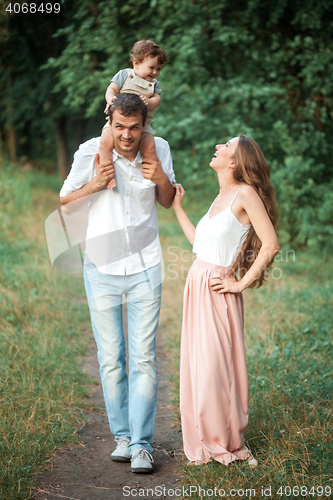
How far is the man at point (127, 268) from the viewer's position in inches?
117

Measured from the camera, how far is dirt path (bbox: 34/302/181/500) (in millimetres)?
2768

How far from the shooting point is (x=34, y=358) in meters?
4.32

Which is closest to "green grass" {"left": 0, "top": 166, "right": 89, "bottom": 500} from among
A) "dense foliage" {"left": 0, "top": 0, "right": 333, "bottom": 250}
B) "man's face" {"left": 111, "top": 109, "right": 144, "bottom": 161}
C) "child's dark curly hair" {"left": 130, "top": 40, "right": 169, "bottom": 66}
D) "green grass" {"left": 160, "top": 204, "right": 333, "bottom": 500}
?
"green grass" {"left": 160, "top": 204, "right": 333, "bottom": 500}

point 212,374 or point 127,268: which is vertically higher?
point 127,268

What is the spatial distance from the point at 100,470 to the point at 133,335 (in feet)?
2.73

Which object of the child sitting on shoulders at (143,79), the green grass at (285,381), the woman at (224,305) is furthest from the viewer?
the child sitting on shoulders at (143,79)

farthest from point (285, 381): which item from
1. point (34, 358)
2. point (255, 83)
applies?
point (255, 83)

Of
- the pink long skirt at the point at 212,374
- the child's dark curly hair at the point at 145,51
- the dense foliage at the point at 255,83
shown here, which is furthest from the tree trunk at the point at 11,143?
the pink long skirt at the point at 212,374

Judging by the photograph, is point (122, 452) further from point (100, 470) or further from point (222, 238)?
point (222, 238)

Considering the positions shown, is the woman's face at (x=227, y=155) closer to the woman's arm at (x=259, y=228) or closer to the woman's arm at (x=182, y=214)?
the woman's arm at (x=259, y=228)

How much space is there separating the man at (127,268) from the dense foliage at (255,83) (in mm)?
5246

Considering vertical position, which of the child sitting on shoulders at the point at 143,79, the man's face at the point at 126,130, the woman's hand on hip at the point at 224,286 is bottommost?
the woman's hand on hip at the point at 224,286

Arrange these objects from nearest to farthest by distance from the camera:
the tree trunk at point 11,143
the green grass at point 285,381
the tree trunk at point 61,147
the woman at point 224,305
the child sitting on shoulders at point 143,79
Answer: the green grass at point 285,381
the woman at point 224,305
the child sitting on shoulders at point 143,79
the tree trunk at point 11,143
the tree trunk at point 61,147

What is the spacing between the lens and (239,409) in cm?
288
